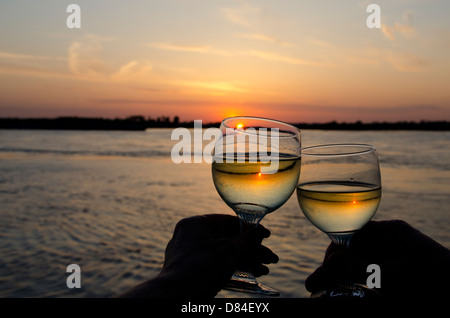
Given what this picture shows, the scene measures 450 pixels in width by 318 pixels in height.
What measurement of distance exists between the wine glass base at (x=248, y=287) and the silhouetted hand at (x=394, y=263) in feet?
0.59

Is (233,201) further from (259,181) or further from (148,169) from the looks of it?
(148,169)

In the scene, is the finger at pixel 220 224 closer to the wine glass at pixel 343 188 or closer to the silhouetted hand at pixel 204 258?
the silhouetted hand at pixel 204 258

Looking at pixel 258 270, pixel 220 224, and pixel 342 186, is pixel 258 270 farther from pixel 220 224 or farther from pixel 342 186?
pixel 342 186

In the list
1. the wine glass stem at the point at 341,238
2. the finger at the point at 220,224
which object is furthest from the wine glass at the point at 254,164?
the wine glass stem at the point at 341,238

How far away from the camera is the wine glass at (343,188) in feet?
4.55

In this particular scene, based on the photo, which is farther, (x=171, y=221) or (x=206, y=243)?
(x=171, y=221)

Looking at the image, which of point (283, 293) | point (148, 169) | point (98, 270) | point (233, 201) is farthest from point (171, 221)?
point (148, 169)

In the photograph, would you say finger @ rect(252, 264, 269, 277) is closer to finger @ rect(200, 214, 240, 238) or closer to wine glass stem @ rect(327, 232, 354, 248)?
finger @ rect(200, 214, 240, 238)

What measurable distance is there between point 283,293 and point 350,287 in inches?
165

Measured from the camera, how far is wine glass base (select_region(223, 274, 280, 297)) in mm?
1407

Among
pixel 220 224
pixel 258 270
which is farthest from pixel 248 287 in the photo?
pixel 220 224

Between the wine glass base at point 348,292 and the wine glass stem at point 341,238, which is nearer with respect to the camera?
the wine glass base at point 348,292
